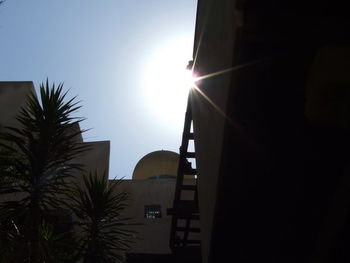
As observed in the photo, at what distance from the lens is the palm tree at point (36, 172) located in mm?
4801

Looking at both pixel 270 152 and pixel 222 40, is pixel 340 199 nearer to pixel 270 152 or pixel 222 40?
pixel 270 152

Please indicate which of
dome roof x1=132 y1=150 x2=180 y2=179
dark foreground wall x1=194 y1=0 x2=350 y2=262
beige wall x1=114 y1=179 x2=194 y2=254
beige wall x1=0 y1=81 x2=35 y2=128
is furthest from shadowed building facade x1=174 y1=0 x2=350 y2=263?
dome roof x1=132 y1=150 x2=180 y2=179

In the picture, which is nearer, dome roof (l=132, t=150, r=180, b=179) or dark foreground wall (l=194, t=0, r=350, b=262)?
dark foreground wall (l=194, t=0, r=350, b=262)

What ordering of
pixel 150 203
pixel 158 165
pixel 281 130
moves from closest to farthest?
pixel 281 130 → pixel 150 203 → pixel 158 165

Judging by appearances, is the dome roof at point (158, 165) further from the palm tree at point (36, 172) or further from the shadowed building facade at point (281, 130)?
the shadowed building facade at point (281, 130)

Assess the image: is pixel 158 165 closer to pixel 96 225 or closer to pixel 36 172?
pixel 96 225

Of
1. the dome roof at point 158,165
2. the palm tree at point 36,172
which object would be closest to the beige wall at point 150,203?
the dome roof at point 158,165

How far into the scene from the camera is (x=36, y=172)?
5.19 metres

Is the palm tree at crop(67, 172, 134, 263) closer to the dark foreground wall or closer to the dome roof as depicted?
the dark foreground wall

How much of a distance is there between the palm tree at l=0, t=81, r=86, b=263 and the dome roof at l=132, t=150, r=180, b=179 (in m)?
11.6

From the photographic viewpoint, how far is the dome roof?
17.3 m

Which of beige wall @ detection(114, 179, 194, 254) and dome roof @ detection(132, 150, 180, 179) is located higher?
dome roof @ detection(132, 150, 180, 179)

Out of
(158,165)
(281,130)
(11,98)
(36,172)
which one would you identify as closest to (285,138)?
(281,130)

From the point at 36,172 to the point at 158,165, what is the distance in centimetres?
1257
